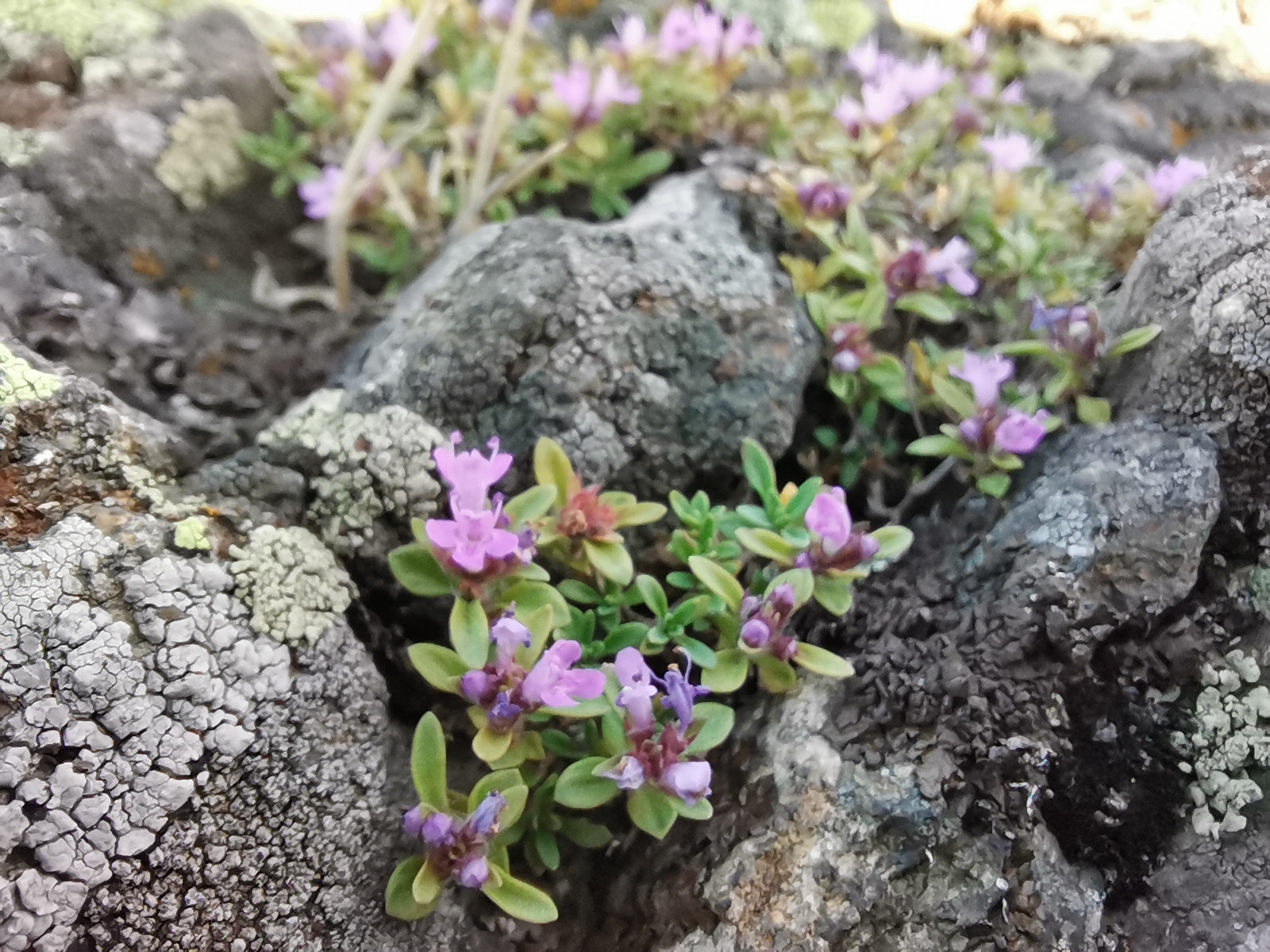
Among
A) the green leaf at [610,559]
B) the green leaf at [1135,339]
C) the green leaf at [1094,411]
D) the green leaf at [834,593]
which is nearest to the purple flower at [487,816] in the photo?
the green leaf at [610,559]

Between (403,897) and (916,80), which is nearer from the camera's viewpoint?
(403,897)

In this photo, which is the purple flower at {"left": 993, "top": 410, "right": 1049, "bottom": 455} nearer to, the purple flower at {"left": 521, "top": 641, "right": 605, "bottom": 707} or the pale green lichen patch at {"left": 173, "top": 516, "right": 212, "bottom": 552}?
the purple flower at {"left": 521, "top": 641, "right": 605, "bottom": 707}

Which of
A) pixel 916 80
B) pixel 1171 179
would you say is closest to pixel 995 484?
pixel 1171 179

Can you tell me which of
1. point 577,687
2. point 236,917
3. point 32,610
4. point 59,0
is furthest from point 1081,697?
point 59,0

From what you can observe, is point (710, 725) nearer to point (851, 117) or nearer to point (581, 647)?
point (581, 647)

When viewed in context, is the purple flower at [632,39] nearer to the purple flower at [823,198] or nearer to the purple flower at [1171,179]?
the purple flower at [823,198]

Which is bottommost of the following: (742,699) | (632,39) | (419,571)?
(742,699)

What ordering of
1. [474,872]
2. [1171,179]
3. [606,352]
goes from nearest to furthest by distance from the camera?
1. [474,872]
2. [606,352]
3. [1171,179]
